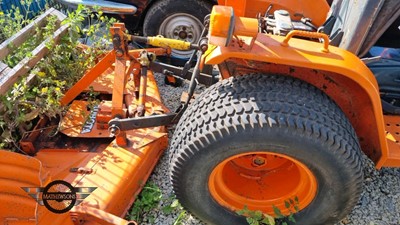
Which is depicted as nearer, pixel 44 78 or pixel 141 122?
pixel 141 122

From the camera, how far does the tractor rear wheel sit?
1851 millimetres

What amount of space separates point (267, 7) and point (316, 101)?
125 centimetres

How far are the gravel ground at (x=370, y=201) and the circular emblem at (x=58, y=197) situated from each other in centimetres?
58

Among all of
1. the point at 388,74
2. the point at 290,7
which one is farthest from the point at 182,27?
the point at 388,74

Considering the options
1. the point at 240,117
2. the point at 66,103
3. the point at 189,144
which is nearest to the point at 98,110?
the point at 66,103

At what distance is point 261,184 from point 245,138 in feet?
1.98

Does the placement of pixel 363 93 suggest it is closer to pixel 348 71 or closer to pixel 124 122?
pixel 348 71

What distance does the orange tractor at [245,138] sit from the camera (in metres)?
1.80

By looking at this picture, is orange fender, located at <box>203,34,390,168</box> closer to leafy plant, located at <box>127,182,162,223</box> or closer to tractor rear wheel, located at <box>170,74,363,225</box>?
tractor rear wheel, located at <box>170,74,363,225</box>

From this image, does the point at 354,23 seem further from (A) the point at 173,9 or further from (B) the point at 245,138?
(A) the point at 173,9

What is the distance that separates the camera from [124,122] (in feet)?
7.75

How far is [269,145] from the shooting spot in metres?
1.88

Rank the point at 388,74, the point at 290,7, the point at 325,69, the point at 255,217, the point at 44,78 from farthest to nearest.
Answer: the point at 290,7 < the point at 44,78 < the point at 388,74 < the point at 255,217 < the point at 325,69

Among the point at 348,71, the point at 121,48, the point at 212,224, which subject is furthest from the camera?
the point at 121,48
